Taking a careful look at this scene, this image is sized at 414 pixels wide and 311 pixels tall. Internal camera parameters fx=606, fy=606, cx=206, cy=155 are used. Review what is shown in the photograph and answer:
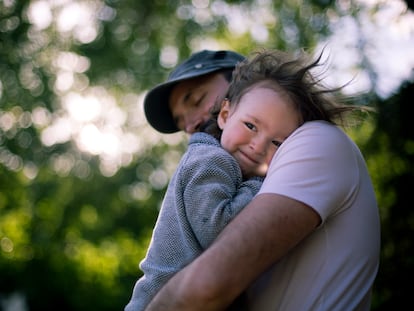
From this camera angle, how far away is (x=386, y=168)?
24.2 ft

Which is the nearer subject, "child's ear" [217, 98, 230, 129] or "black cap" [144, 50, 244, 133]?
"child's ear" [217, 98, 230, 129]

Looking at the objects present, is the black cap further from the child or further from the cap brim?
the child

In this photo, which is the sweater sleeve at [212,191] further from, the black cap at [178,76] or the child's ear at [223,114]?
the black cap at [178,76]

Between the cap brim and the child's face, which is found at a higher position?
the child's face

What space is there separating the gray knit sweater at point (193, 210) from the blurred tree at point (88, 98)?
7.50 m

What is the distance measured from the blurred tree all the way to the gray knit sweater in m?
7.50

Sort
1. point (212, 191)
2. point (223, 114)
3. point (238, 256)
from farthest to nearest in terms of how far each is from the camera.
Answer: point (223, 114)
point (212, 191)
point (238, 256)

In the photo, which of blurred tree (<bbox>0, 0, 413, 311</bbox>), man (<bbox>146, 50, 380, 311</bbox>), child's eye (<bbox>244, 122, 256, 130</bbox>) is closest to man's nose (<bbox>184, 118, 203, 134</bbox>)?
child's eye (<bbox>244, 122, 256, 130</bbox>)

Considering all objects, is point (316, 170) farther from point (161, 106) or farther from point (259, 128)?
point (161, 106)

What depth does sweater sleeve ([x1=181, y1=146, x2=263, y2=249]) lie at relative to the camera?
6.04 feet

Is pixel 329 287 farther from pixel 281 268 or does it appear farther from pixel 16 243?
pixel 16 243

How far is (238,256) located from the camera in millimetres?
1523

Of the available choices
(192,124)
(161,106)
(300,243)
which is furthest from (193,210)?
(161,106)

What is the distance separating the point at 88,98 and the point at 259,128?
13653 mm
